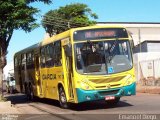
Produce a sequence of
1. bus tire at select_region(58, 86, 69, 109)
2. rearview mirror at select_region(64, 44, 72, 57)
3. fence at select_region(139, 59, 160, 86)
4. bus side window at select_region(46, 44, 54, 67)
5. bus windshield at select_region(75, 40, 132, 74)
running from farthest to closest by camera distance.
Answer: fence at select_region(139, 59, 160, 86)
bus side window at select_region(46, 44, 54, 67)
bus tire at select_region(58, 86, 69, 109)
rearview mirror at select_region(64, 44, 72, 57)
bus windshield at select_region(75, 40, 132, 74)

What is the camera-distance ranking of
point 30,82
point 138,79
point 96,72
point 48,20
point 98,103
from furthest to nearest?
point 48,20 < point 138,79 < point 30,82 < point 98,103 < point 96,72

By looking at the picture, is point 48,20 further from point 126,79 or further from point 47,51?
point 126,79

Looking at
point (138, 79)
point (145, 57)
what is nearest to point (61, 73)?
point (138, 79)

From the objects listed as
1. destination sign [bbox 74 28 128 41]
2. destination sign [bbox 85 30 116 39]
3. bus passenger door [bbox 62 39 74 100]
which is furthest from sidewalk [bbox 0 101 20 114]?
destination sign [bbox 85 30 116 39]

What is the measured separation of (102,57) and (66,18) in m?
49.5

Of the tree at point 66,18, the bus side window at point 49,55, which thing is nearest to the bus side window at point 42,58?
the bus side window at point 49,55

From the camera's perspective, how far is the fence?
3636 centimetres

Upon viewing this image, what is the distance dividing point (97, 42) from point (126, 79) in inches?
73.3

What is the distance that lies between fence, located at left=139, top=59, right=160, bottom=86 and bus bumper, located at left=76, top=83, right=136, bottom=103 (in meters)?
17.3

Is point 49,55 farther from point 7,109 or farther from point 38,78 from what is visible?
point 38,78

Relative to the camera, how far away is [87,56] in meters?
17.6

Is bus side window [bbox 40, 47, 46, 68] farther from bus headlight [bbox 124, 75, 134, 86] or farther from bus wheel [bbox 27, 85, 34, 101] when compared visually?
bus headlight [bbox 124, 75, 134, 86]

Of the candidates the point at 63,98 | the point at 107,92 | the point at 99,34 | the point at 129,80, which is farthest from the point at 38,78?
the point at 129,80

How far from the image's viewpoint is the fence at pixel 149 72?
3636 cm
